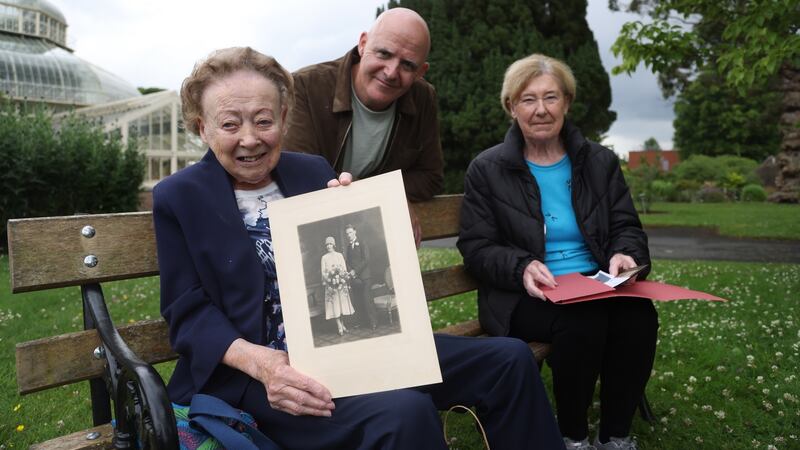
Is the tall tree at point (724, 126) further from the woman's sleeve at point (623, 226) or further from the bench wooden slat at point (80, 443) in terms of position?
the bench wooden slat at point (80, 443)

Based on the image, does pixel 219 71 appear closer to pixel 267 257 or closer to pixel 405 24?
pixel 267 257

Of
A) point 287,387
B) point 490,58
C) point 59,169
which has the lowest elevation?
point 287,387

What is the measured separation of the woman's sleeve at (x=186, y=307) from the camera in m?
2.02

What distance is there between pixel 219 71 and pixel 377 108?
1296 millimetres

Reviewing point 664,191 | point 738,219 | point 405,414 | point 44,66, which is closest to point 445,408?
point 405,414

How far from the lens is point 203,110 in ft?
7.23

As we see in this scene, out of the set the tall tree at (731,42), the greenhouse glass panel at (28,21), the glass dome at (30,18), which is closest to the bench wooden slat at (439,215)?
the tall tree at (731,42)

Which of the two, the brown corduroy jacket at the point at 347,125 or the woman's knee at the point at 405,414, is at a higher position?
the brown corduroy jacket at the point at 347,125

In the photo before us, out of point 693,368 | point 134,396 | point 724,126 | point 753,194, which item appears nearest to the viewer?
point 134,396

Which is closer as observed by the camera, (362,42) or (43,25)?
(362,42)

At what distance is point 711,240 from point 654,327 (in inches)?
447

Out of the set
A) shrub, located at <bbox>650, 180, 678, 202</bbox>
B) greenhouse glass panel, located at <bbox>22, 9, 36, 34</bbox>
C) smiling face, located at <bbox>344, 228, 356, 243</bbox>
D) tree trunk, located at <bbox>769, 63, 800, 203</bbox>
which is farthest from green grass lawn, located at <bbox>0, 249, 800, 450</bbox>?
greenhouse glass panel, located at <bbox>22, 9, 36, 34</bbox>

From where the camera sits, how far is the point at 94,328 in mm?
2260

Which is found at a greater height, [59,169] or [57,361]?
[59,169]
